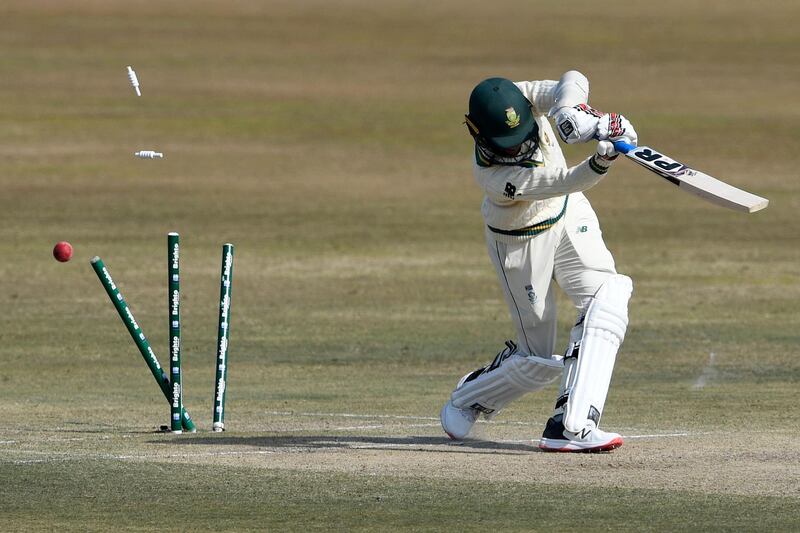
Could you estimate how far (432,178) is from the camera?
31.1 metres

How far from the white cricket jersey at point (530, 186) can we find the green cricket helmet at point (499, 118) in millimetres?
145

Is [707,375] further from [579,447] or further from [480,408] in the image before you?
[579,447]

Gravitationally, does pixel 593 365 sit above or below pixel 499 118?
below

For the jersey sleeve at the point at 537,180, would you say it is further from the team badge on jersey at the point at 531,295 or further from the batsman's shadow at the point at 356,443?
the batsman's shadow at the point at 356,443

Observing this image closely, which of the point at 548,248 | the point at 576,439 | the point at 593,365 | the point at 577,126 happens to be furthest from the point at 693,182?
the point at 576,439

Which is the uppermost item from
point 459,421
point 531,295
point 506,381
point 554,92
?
point 554,92

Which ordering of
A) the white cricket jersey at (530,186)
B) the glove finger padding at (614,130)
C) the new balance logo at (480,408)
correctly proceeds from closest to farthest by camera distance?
the glove finger padding at (614,130) → the white cricket jersey at (530,186) → the new balance logo at (480,408)

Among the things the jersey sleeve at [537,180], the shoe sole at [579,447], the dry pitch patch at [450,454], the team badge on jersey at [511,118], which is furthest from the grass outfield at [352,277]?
the team badge on jersey at [511,118]

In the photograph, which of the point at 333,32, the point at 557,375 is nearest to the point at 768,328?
the point at 557,375

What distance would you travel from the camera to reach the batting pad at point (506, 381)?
31.3 feet

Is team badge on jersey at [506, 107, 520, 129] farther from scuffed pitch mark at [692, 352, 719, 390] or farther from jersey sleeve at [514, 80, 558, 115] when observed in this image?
scuffed pitch mark at [692, 352, 719, 390]

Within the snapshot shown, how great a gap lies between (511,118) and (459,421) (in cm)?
186

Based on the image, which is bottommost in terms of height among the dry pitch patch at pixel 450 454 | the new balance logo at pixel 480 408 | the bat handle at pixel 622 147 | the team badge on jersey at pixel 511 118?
the dry pitch patch at pixel 450 454

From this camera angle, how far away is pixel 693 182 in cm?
874
